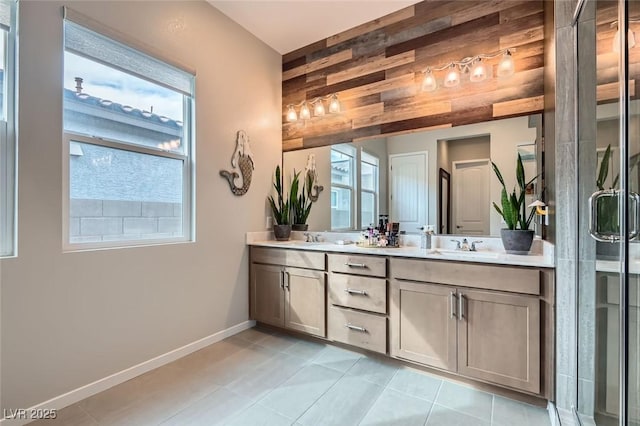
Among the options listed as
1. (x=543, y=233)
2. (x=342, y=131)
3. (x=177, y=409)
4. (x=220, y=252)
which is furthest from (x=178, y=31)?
(x=543, y=233)

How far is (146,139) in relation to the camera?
223 cm

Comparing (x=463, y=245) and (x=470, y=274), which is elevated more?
(x=463, y=245)

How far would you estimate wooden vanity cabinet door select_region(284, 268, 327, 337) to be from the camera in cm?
250

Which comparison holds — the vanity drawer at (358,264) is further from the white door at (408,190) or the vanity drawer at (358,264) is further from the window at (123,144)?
the window at (123,144)

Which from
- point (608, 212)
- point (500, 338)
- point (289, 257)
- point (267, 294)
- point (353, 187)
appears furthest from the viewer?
point (353, 187)

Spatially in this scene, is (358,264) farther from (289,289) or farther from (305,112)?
(305,112)

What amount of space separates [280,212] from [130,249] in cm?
148

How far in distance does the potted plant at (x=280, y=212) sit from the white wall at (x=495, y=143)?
141cm

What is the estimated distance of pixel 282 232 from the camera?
3.10 meters

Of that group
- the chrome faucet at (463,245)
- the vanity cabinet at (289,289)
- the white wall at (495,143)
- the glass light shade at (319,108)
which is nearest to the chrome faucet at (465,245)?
the chrome faucet at (463,245)

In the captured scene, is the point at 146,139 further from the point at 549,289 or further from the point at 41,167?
the point at 549,289

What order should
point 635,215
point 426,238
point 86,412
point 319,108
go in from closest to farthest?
point 635,215 → point 86,412 → point 426,238 → point 319,108

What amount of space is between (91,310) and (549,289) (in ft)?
8.85

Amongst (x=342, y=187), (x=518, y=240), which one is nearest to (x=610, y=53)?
(x=518, y=240)
